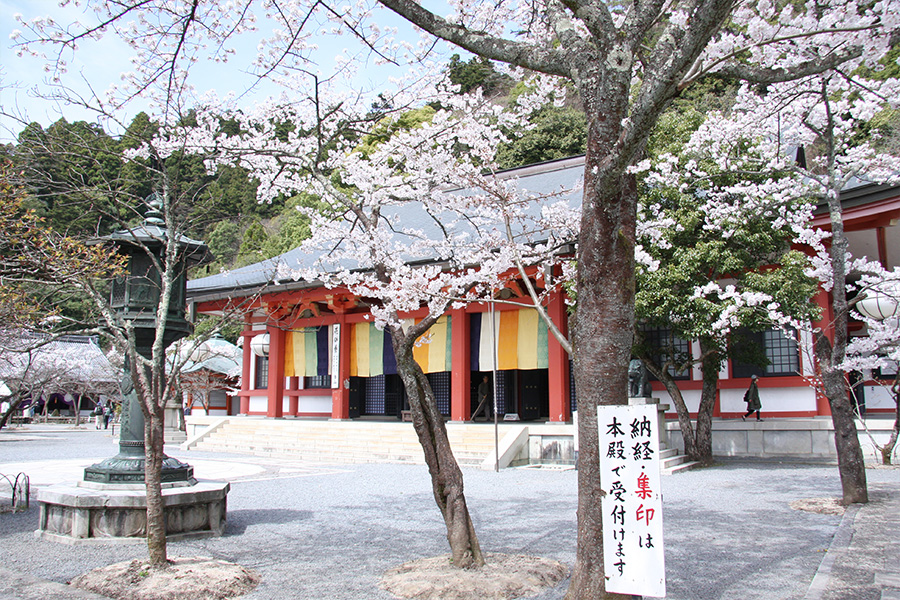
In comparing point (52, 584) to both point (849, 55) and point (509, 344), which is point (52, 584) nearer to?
point (849, 55)

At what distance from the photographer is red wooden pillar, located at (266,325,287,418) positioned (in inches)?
707

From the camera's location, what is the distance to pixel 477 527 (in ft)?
21.3

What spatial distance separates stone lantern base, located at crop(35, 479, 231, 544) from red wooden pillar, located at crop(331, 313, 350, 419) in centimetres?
1034

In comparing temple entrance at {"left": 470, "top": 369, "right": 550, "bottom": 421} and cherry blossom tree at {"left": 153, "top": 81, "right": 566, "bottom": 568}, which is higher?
cherry blossom tree at {"left": 153, "top": 81, "right": 566, "bottom": 568}

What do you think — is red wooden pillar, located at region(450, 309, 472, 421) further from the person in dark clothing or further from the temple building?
the person in dark clothing

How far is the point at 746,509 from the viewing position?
7.28 metres

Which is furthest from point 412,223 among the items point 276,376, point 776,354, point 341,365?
point 776,354

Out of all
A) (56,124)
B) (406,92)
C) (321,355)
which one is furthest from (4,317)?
(321,355)

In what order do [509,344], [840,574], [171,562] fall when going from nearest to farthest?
1. [840,574]
2. [171,562]
3. [509,344]

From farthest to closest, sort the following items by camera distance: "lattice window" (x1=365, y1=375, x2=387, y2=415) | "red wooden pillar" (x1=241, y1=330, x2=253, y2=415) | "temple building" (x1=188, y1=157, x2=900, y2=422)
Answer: "red wooden pillar" (x1=241, y1=330, x2=253, y2=415)
"lattice window" (x1=365, y1=375, x2=387, y2=415)
"temple building" (x1=188, y1=157, x2=900, y2=422)

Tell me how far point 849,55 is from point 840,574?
134 inches

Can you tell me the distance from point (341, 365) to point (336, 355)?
32cm

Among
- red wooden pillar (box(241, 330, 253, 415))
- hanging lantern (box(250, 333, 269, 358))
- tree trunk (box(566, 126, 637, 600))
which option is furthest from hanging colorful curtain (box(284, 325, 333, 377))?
tree trunk (box(566, 126, 637, 600))

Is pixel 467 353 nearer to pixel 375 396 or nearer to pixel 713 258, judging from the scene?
pixel 375 396
